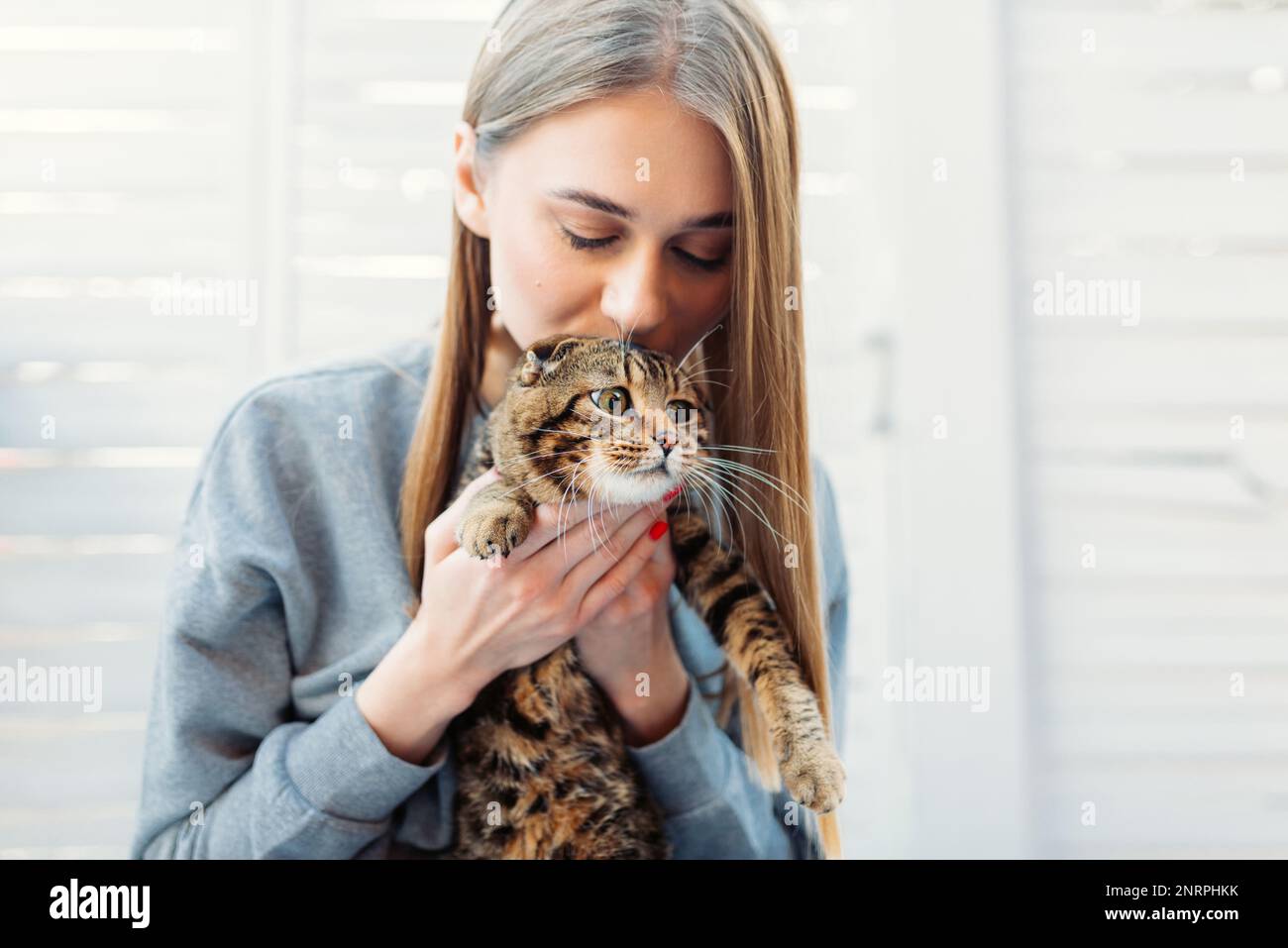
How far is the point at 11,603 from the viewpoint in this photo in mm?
1117

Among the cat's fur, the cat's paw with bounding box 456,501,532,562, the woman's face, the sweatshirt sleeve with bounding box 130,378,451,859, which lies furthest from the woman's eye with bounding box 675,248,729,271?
the sweatshirt sleeve with bounding box 130,378,451,859

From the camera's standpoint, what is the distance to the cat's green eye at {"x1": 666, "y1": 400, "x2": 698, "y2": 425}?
0.89m

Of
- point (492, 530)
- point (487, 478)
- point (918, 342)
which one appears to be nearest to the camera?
point (492, 530)

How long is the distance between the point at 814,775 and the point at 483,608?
38 cm

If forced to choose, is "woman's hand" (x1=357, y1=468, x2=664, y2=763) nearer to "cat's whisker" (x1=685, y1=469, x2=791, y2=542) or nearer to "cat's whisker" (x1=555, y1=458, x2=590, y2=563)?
"cat's whisker" (x1=555, y1=458, x2=590, y2=563)

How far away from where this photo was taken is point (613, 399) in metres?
0.87

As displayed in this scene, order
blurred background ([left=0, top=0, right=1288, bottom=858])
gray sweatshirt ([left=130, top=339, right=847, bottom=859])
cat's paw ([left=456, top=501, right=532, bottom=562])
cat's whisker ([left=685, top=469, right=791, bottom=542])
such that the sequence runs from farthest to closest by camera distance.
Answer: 1. blurred background ([left=0, top=0, right=1288, bottom=858])
2. cat's whisker ([left=685, top=469, right=791, bottom=542])
3. gray sweatshirt ([left=130, top=339, right=847, bottom=859])
4. cat's paw ([left=456, top=501, right=532, bottom=562])

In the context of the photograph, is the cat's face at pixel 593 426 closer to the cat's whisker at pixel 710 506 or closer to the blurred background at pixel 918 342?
the cat's whisker at pixel 710 506

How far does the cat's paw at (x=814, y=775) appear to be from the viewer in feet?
2.69

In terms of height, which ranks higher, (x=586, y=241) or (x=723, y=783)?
(x=586, y=241)

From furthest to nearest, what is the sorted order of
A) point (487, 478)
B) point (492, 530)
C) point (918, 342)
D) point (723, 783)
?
point (918, 342) < point (723, 783) < point (487, 478) < point (492, 530)

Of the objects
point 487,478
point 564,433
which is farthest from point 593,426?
point 487,478

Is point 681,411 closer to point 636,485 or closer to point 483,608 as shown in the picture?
point 636,485

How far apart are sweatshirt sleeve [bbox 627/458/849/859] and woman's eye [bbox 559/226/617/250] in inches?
18.0
